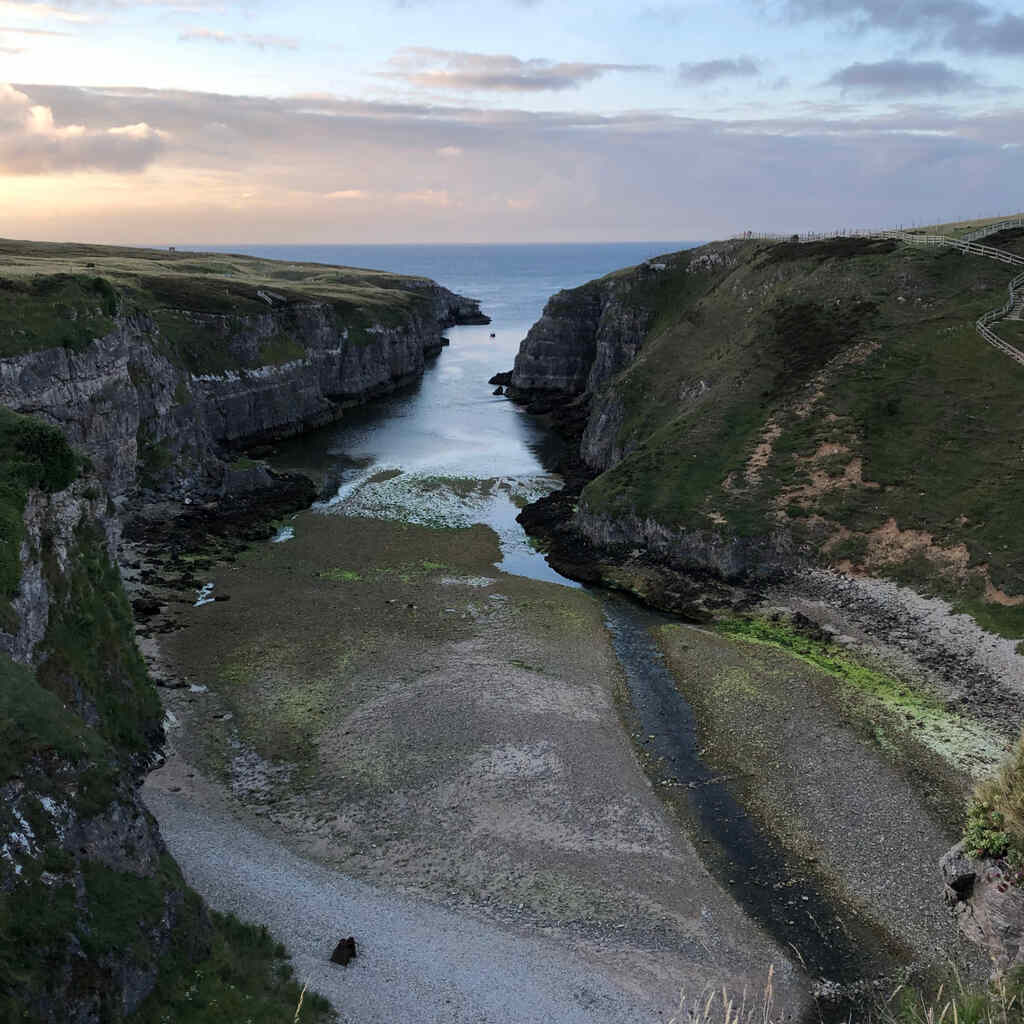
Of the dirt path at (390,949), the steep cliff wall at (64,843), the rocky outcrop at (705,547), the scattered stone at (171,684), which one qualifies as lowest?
the dirt path at (390,949)

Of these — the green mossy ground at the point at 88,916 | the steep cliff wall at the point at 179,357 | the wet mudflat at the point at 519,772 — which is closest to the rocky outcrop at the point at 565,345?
the steep cliff wall at the point at 179,357

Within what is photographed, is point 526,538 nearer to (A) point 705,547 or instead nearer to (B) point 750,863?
(A) point 705,547

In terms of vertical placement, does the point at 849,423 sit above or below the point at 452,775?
above

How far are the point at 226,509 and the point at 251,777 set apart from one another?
50507mm

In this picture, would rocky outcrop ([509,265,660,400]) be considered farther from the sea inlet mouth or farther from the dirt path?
the dirt path

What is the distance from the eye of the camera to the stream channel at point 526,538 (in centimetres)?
3356

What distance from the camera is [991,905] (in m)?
22.3

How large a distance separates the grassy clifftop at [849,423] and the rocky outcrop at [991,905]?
3591 centimetres

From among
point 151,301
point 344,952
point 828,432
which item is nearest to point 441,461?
point 151,301

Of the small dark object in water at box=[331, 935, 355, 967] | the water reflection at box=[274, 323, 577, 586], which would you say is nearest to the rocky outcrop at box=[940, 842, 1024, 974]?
the small dark object in water at box=[331, 935, 355, 967]

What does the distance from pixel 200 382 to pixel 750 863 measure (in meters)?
98.3

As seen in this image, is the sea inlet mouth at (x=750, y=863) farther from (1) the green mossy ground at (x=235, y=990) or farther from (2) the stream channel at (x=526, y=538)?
(1) the green mossy ground at (x=235, y=990)

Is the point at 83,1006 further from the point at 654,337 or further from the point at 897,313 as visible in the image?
the point at 654,337

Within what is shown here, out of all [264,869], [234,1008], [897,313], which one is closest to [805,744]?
[264,869]
